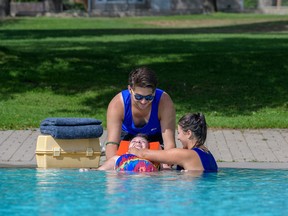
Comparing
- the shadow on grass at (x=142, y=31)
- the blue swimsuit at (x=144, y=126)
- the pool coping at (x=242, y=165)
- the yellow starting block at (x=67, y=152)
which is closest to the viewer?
the blue swimsuit at (x=144, y=126)

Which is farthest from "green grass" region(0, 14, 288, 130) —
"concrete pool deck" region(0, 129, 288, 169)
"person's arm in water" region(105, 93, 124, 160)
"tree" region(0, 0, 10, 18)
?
"tree" region(0, 0, 10, 18)

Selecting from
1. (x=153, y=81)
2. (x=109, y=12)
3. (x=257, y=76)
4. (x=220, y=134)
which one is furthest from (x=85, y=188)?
(x=109, y=12)

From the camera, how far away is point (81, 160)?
33.5 ft

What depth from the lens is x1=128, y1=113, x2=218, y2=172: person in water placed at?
9422 millimetres

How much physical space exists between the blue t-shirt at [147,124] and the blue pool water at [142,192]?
1.61 ft

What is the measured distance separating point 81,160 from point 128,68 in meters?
11.3

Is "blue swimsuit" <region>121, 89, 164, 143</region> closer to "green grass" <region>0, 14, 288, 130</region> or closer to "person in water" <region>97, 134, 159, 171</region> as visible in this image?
"person in water" <region>97, 134, 159, 171</region>

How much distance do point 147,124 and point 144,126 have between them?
42 mm

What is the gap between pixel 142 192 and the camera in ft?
29.0

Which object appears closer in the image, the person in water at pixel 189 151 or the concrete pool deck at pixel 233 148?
the person in water at pixel 189 151

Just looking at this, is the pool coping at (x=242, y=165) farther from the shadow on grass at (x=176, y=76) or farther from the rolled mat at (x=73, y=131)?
the shadow on grass at (x=176, y=76)

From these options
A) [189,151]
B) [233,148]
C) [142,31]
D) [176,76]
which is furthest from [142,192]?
[142,31]

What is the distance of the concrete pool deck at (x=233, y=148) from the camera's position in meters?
11.0

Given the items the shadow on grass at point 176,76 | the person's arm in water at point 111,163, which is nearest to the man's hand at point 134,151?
the person's arm in water at point 111,163
